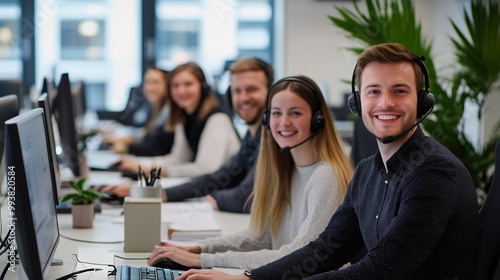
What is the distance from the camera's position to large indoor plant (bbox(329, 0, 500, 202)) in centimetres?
326

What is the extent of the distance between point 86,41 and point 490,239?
6973 millimetres

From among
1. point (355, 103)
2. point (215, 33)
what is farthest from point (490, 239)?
point (215, 33)

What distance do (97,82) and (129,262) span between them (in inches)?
249

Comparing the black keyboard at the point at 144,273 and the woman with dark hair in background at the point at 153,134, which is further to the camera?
the woman with dark hair in background at the point at 153,134

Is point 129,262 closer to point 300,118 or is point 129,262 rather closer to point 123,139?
point 300,118

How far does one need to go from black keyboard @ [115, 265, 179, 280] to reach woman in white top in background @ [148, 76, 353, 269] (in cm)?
22

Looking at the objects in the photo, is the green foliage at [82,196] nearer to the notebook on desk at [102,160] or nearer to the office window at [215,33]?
the notebook on desk at [102,160]

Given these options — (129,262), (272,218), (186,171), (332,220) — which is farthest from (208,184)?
(332,220)

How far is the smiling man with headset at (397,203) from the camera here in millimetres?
1543

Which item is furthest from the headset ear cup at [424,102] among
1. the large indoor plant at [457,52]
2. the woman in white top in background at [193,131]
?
the woman in white top in background at [193,131]

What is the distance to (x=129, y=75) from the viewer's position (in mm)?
8203

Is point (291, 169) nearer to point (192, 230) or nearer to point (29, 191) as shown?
point (192, 230)

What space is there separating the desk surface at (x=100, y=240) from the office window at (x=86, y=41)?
18.0ft

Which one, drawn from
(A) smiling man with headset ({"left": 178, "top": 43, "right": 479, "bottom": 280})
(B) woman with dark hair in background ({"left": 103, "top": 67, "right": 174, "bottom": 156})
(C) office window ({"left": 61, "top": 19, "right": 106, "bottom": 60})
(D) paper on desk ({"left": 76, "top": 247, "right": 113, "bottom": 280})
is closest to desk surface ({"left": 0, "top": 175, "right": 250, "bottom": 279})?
(D) paper on desk ({"left": 76, "top": 247, "right": 113, "bottom": 280})
